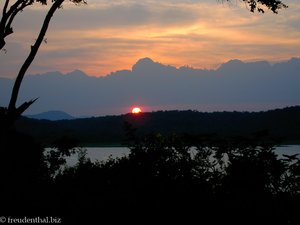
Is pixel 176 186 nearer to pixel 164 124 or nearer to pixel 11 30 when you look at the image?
pixel 11 30

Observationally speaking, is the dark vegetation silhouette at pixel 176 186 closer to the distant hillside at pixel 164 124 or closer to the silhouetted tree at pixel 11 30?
the silhouetted tree at pixel 11 30

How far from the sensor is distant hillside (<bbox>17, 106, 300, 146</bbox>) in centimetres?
14525

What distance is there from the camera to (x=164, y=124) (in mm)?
162375

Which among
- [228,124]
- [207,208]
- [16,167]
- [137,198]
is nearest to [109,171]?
[137,198]

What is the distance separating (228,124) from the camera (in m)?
156

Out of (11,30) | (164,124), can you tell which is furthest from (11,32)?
(164,124)

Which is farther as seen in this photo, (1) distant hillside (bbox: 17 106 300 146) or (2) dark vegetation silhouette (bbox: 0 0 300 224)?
(1) distant hillside (bbox: 17 106 300 146)

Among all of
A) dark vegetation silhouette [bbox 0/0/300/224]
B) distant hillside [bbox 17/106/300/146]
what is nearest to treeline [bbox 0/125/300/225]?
dark vegetation silhouette [bbox 0/0/300/224]

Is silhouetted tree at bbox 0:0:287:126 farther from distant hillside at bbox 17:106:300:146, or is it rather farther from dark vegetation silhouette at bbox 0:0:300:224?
distant hillside at bbox 17:106:300:146

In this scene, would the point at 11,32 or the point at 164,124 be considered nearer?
the point at 11,32

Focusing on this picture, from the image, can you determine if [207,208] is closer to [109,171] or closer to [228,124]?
[109,171]

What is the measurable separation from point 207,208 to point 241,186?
1021mm

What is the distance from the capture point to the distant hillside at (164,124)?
145250 mm

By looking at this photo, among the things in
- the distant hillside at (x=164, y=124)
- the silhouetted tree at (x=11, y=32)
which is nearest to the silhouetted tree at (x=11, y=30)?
the silhouetted tree at (x=11, y=32)
